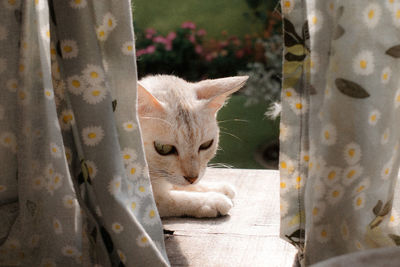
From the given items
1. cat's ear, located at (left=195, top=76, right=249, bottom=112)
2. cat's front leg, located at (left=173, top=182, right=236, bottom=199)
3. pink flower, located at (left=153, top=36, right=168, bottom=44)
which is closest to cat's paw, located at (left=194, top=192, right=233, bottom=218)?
cat's front leg, located at (left=173, top=182, right=236, bottom=199)

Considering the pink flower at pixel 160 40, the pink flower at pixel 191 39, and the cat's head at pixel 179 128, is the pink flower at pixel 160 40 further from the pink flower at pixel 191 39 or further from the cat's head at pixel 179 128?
the cat's head at pixel 179 128

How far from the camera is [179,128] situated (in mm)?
1264

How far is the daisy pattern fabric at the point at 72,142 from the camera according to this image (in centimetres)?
84

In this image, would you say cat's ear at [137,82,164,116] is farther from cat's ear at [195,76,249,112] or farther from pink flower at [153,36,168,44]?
pink flower at [153,36,168,44]

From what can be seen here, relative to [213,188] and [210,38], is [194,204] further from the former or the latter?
[210,38]

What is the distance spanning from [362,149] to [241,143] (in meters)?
Answer: 2.16

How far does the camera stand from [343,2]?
76 centimetres

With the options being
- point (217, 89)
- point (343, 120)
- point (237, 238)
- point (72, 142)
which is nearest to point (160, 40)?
point (217, 89)

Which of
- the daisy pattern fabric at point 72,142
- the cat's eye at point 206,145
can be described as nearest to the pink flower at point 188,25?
the cat's eye at point 206,145

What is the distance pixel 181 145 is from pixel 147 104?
0.50ft

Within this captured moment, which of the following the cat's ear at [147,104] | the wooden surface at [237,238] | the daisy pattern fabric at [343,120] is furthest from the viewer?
the cat's ear at [147,104]

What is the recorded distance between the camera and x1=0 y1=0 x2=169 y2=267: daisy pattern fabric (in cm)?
84

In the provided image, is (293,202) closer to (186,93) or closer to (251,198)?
(251,198)

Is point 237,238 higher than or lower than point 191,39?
lower
